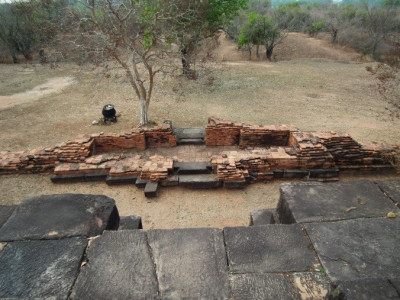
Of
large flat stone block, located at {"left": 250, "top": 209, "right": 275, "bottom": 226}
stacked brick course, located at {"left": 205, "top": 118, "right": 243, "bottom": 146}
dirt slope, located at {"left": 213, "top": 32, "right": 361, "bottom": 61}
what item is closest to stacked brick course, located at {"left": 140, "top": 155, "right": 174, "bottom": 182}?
stacked brick course, located at {"left": 205, "top": 118, "right": 243, "bottom": 146}

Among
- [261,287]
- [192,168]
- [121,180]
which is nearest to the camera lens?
[261,287]

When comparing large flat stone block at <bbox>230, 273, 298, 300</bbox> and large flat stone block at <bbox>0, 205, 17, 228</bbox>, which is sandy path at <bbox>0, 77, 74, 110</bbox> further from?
large flat stone block at <bbox>230, 273, 298, 300</bbox>

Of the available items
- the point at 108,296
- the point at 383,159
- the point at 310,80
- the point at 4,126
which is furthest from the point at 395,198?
the point at 310,80

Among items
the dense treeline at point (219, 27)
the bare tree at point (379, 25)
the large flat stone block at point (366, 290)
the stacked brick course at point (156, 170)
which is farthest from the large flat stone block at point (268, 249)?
the bare tree at point (379, 25)

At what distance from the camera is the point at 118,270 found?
2.19 metres

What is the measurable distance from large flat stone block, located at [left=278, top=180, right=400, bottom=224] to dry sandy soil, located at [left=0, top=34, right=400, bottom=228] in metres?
2.02

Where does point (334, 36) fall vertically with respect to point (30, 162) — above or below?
above

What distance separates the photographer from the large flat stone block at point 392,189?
2898mm

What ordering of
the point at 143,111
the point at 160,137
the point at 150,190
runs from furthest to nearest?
the point at 143,111 → the point at 160,137 → the point at 150,190

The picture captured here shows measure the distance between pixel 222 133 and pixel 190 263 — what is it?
5.44 meters

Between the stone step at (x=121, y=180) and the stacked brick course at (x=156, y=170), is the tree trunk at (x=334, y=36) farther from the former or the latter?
the stone step at (x=121, y=180)

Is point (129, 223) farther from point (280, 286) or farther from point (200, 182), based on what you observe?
point (200, 182)

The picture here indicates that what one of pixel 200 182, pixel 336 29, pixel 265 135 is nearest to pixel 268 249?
pixel 200 182

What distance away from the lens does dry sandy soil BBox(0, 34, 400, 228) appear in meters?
5.32
